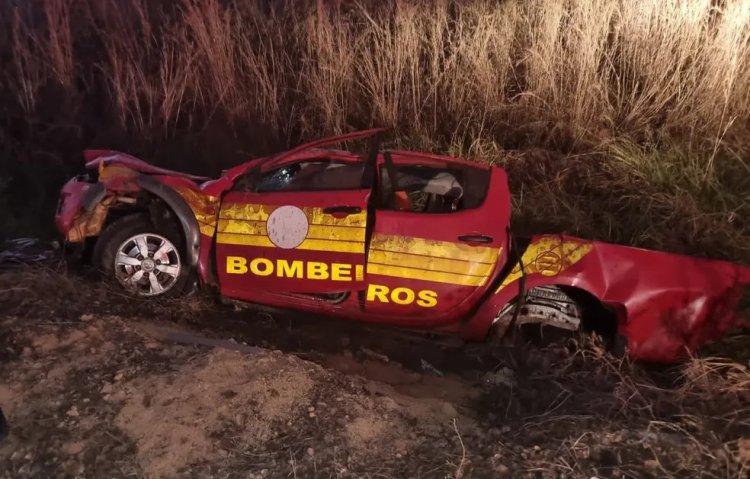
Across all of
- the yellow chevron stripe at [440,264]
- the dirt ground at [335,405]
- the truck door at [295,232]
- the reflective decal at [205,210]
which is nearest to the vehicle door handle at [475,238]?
the yellow chevron stripe at [440,264]

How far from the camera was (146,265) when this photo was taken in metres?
4.70

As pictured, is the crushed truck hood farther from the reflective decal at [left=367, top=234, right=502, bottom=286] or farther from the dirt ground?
the reflective decal at [left=367, top=234, right=502, bottom=286]

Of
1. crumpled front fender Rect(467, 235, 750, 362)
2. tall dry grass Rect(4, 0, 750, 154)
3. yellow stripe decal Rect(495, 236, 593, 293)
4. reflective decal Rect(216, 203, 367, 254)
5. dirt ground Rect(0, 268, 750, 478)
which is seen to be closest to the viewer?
dirt ground Rect(0, 268, 750, 478)

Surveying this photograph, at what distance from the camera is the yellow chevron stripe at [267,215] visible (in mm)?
4188

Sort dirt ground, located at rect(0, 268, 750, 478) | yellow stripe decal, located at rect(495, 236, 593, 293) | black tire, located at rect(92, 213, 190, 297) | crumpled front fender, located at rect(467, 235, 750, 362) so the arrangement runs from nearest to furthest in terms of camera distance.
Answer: dirt ground, located at rect(0, 268, 750, 478), crumpled front fender, located at rect(467, 235, 750, 362), yellow stripe decal, located at rect(495, 236, 593, 293), black tire, located at rect(92, 213, 190, 297)

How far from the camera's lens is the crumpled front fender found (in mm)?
3963

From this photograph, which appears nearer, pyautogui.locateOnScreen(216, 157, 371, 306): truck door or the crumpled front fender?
the crumpled front fender

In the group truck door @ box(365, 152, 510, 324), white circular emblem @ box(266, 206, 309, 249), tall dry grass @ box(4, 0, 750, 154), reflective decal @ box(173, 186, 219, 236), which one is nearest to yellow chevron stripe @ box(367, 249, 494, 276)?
truck door @ box(365, 152, 510, 324)

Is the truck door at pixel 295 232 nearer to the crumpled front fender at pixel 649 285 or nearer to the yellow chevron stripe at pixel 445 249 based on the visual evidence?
the yellow chevron stripe at pixel 445 249

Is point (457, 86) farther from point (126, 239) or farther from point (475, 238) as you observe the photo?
point (126, 239)

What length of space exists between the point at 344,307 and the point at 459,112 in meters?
3.16

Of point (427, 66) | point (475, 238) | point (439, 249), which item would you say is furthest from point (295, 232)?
point (427, 66)

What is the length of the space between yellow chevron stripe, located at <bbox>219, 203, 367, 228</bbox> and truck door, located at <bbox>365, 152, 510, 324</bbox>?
0.42 feet

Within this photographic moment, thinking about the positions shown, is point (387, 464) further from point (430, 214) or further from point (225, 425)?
point (430, 214)
